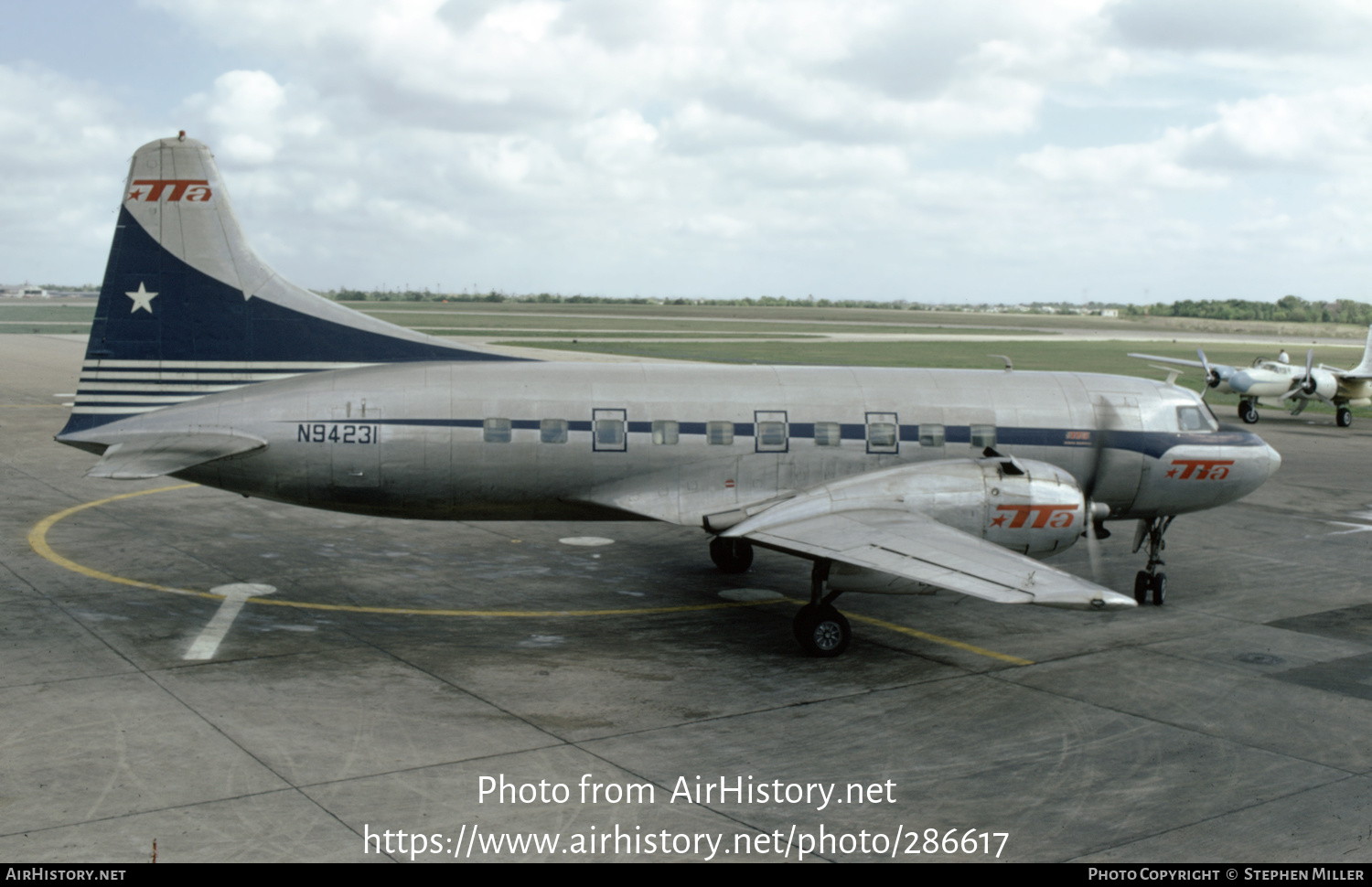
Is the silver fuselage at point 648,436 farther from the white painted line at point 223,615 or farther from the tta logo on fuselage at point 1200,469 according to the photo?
the white painted line at point 223,615

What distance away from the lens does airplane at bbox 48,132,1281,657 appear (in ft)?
54.4

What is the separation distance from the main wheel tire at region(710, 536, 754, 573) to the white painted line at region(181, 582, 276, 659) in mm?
8328

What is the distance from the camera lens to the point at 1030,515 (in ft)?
53.6

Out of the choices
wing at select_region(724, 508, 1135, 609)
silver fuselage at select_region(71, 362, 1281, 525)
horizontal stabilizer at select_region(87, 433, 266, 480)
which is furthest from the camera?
silver fuselage at select_region(71, 362, 1281, 525)

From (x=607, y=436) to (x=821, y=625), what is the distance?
4905 mm

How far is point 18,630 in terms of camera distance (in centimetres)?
1574

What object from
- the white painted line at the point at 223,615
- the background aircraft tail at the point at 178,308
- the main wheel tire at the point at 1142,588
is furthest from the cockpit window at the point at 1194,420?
the white painted line at the point at 223,615

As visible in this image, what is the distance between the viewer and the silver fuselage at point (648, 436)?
17.2 m

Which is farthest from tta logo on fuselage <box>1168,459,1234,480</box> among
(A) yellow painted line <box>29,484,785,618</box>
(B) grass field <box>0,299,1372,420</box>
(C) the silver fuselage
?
(B) grass field <box>0,299,1372,420</box>

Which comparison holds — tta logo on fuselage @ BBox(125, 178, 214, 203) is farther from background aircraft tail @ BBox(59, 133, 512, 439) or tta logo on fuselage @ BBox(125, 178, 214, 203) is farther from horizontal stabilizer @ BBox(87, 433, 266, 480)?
horizontal stabilizer @ BBox(87, 433, 266, 480)

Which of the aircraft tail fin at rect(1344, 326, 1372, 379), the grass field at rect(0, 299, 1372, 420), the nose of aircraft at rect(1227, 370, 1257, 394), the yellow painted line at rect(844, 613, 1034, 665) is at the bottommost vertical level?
the yellow painted line at rect(844, 613, 1034, 665)

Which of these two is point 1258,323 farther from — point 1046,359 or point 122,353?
point 122,353

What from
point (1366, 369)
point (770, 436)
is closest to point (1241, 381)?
point (1366, 369)

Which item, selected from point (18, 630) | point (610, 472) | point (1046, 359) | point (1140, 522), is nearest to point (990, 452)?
point (1140, 522)
